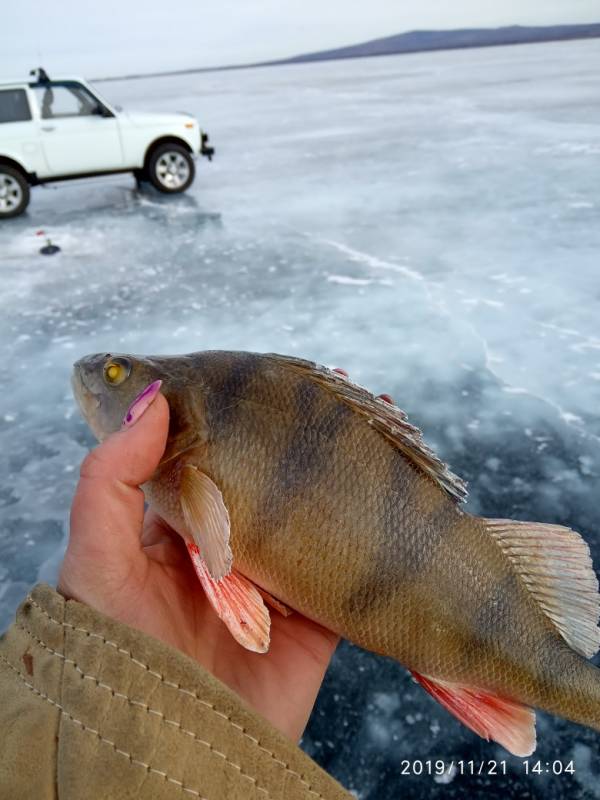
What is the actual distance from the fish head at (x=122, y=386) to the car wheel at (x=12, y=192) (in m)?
7.43

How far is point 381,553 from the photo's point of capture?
5.50ft

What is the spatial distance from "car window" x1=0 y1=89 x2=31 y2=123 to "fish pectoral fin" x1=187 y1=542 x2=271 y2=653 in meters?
8.30

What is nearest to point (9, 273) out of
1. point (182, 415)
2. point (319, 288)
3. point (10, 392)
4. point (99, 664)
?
point (10, 392)

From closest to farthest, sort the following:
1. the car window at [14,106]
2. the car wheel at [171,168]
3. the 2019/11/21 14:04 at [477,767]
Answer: the 2019/11/21 14:04 at [477,767] → the car window at [14,106] → the car wheel at [171,168]

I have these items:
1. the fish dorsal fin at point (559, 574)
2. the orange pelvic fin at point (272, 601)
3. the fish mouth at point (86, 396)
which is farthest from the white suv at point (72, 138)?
the fish dorsal fin at point (559, 574)

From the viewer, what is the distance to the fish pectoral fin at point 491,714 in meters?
1.71

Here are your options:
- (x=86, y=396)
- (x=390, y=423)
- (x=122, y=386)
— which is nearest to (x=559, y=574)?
(x=390, y=423)

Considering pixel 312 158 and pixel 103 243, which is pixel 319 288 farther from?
pixel 312 158

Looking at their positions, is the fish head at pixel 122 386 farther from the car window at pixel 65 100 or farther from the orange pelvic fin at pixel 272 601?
the car window at pixel 65 100

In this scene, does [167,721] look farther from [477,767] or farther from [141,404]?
[477,767]

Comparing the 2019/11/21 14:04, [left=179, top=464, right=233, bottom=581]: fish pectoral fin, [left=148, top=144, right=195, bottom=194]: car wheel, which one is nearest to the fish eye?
[left=179, top=464, right=233, bottom=581]: fish pectoral fin

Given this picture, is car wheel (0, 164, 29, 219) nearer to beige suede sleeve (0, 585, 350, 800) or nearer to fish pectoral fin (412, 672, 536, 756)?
beige suede sleeve (0, 585, 350, 800)

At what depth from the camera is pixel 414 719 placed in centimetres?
230

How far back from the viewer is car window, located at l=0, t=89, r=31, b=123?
8242 millimetres
